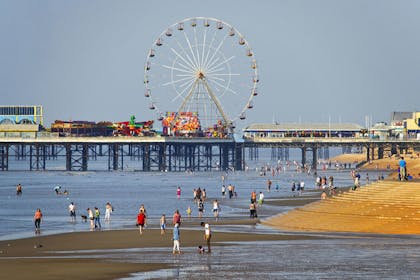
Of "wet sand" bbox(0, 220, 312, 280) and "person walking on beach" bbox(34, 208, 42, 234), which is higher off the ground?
"person walking on beach" bbox(34, 208, 42, 234)

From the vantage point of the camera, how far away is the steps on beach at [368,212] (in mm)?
48938

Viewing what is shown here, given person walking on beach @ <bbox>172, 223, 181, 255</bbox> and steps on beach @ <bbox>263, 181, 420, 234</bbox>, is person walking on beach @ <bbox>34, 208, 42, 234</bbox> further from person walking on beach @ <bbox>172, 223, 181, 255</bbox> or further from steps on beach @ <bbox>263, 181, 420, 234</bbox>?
person walking on beach @ <bbox>172, 223, 181, 255</bbox>

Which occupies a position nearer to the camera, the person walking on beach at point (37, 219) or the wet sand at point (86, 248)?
the wet sand at point (86, 248)

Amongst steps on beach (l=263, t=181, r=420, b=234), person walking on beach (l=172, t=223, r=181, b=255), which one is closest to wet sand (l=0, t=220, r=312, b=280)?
person walking on beach (l=172, t=223, r=181, b=255)

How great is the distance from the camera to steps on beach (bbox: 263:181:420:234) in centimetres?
4894

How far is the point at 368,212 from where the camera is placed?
166ft

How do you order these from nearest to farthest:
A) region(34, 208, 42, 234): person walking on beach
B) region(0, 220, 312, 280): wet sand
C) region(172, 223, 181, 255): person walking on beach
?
region(0, 220, 312, 280): wet sand, region(172, 223, 181, 255): person walking on beach, region(34, 208, 42, 234): person walking on beach

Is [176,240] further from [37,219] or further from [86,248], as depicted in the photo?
[37,219]

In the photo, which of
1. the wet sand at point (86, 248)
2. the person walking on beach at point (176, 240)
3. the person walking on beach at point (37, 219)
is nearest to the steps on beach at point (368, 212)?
the wet sand at point (86, 248)

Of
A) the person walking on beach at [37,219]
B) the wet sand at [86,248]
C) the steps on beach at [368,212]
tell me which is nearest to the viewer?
the wet sand at [86,248]

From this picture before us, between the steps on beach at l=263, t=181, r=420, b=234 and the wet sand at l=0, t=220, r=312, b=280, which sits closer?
the wet sand at l=0, t=220, r=312, b=280

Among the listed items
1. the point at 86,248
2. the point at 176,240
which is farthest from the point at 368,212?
the point at 86,248

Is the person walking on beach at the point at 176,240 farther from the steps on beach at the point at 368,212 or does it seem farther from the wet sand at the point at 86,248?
the steps on beach at the point at 368,212

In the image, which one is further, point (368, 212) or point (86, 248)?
point (368, 212)
